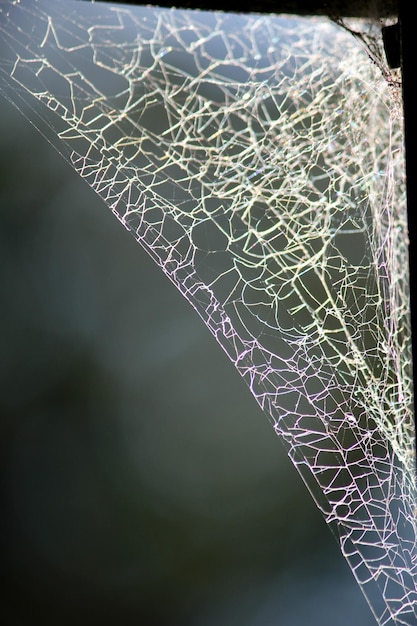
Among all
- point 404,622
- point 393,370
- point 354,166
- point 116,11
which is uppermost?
point 116,11

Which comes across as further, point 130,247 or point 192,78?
point 130,247

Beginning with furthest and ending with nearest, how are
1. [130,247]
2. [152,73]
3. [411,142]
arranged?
[130,247] < [152,73] < [411,142]

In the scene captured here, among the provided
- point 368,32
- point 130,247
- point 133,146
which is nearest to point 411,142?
point 368,32

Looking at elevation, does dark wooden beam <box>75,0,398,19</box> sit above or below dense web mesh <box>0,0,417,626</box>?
above

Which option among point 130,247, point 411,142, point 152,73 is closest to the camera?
point 411,142

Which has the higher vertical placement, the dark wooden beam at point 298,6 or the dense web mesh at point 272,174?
the dark wooden beam at point 298,6

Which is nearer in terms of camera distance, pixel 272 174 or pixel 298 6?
pixel 298 6

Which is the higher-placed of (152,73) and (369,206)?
(152,73)

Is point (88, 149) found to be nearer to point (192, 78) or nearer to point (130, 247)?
point (192, 78)
